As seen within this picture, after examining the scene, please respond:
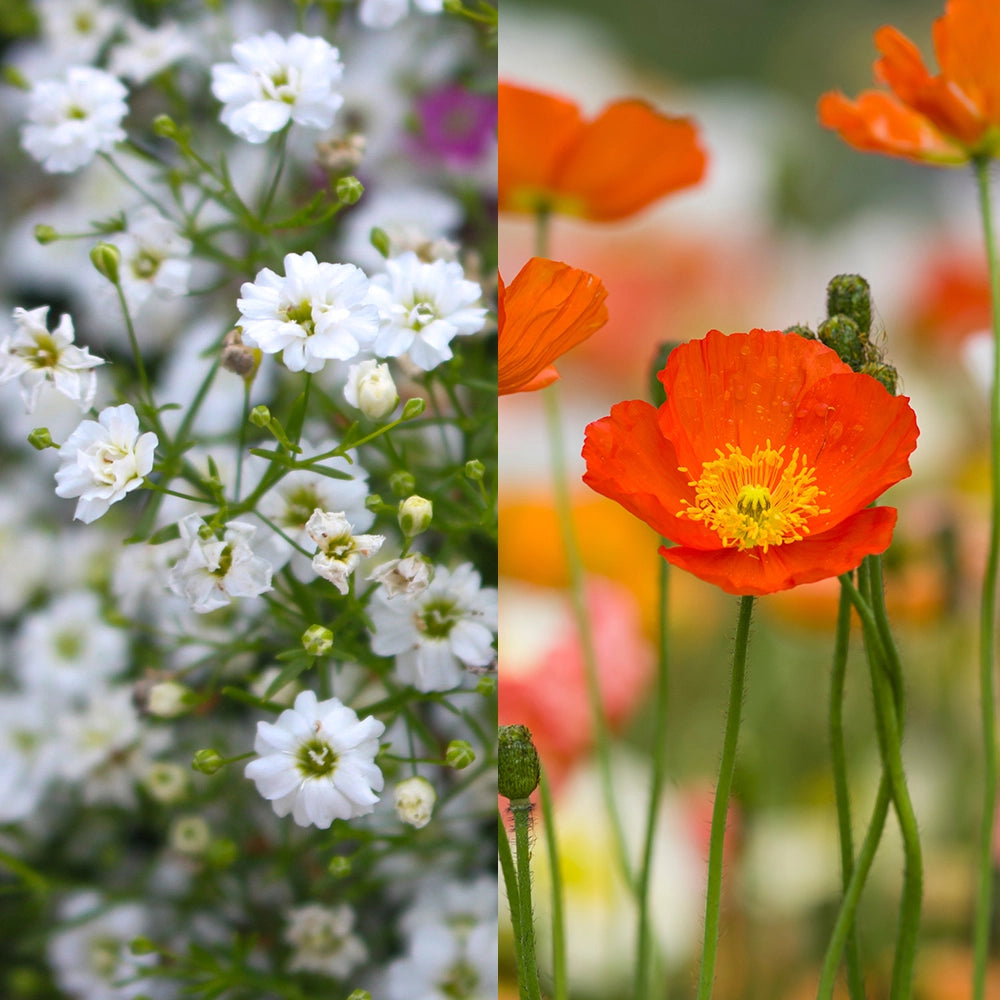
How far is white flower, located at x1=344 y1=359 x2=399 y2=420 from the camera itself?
0.70 feet

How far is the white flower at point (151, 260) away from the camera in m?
0.25

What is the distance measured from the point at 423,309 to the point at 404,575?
0.05m

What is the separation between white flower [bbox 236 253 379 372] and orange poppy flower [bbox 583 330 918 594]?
0.15 feet

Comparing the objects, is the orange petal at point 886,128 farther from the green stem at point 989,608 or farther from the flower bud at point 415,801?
the flower bud at point 415,801

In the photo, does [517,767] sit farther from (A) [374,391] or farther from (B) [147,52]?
(B) [147,52]

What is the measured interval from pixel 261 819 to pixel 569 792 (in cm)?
Answer: 12

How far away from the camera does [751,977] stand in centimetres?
36

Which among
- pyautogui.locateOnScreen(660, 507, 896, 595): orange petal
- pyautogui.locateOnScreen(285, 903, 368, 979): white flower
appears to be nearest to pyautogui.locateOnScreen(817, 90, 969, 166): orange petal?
pyautogui.locateOnScreen(660, 507, 896, 595): orange petal

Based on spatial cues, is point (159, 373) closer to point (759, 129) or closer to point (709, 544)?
point (709, 544)

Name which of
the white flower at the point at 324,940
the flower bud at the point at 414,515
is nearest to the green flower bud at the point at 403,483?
the flower bud at the point at 414,515

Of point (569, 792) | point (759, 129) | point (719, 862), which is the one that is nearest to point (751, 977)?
point (569, 792)

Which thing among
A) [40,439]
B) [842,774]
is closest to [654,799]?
[842,774]

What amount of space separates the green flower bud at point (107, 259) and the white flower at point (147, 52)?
0.08m

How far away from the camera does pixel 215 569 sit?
208 mm
